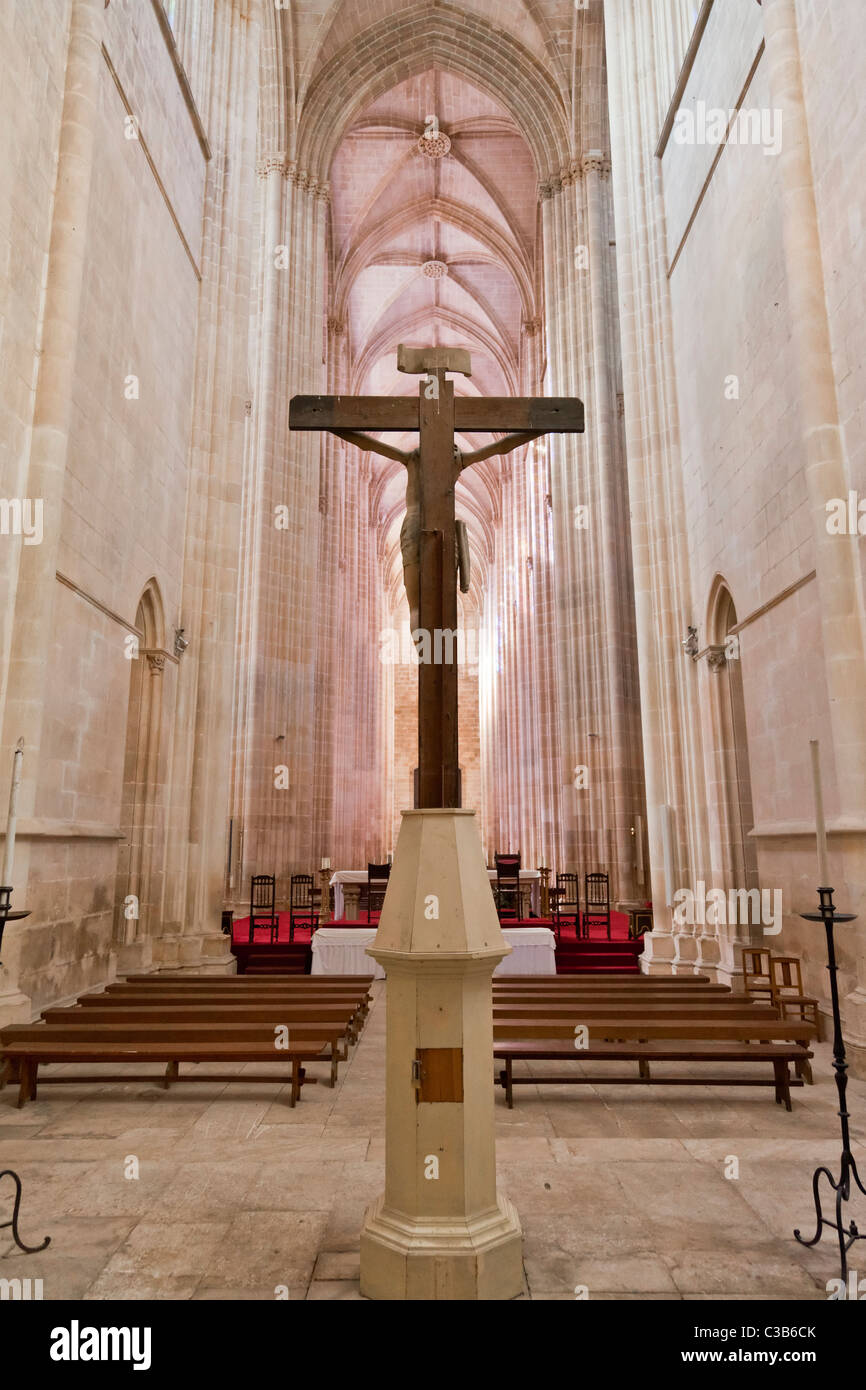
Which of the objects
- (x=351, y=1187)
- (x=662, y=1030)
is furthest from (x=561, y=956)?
(x=351, y=1187)

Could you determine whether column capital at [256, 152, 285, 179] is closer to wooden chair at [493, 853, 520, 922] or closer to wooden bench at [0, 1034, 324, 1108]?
wooden chair at [493, 853, 520, 922]

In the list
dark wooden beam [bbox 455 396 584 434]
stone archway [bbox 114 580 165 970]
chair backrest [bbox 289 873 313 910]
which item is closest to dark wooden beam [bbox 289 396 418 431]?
dark wooden beam [bbox 455 396 584 434]

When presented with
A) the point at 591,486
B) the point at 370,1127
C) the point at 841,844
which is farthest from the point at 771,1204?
the point at 591,486

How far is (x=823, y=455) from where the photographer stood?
6.29 metres

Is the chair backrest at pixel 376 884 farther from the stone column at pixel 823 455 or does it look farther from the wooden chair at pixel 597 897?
the stone column at pixel 823 455

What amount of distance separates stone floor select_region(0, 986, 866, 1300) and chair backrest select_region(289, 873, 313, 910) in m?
10.3

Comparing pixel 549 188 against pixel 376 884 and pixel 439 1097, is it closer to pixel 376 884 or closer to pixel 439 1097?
pixel 376 884

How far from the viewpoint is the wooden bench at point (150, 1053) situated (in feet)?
16.0

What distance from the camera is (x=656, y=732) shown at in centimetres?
1034

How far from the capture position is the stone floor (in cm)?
286

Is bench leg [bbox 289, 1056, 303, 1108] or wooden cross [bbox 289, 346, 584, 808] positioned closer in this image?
wooden cross [bbox 289, 346, 584, 808]

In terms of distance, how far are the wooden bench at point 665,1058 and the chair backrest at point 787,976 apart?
50.8 inches

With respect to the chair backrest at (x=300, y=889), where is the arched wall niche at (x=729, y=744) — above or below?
above

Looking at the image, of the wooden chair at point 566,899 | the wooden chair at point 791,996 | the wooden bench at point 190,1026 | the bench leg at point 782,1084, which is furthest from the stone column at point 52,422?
the wooden chair at point 566,899
